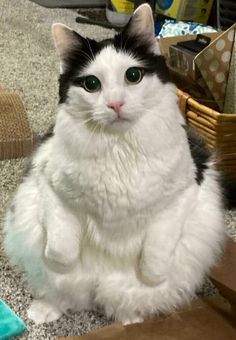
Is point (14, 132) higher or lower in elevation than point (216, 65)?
lower

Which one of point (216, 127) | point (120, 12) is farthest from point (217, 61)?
point (120, 12)

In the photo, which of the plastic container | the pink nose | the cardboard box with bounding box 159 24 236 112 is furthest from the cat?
the plastic container

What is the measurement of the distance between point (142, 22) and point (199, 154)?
365 mm

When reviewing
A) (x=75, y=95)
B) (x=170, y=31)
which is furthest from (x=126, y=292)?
(x=170, y=31)

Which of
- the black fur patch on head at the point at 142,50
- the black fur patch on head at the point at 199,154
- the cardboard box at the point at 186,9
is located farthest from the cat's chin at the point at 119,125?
the cardboard box at the point at 186,9

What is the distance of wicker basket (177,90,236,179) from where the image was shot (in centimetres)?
146

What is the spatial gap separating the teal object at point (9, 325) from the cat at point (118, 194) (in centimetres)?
5

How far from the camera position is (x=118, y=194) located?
943 mm

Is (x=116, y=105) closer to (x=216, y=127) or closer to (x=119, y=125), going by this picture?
(x=119, y=125)

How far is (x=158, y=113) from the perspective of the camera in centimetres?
94

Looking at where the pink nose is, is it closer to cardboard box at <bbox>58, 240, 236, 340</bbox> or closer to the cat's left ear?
the cat's left ear

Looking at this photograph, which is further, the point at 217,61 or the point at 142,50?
the point at 217,61

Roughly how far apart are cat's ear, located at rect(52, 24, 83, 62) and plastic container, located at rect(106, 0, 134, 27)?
2207mm

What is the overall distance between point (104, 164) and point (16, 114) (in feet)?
2.69
